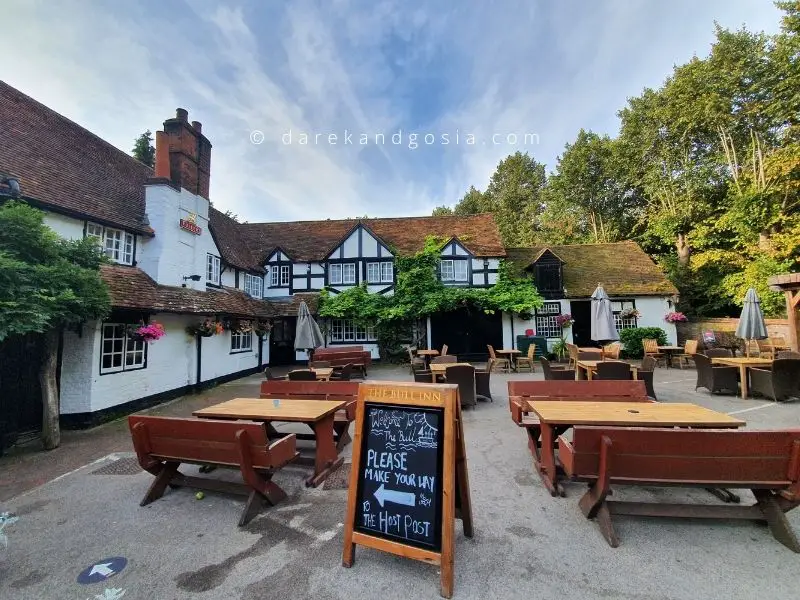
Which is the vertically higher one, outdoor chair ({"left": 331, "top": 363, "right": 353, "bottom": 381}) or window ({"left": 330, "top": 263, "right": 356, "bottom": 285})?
window ({"left": 330, "top": 263, "right": 356, "bottom": 285})

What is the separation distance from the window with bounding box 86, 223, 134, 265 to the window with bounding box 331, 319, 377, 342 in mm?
8950

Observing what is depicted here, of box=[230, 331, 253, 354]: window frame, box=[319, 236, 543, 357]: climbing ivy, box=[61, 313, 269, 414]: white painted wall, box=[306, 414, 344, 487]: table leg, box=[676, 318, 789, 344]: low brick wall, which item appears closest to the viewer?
box=[306, 414, 344, 487]: table leg

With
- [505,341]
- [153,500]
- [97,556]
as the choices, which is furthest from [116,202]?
[505,341]

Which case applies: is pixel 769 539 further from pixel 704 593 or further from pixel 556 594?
pixel 556 594

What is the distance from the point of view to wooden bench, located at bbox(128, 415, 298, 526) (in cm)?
325

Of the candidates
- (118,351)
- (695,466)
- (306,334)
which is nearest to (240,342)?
(306,334)

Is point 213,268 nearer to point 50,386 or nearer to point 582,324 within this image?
point 50,386

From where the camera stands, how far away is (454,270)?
16.9 meters

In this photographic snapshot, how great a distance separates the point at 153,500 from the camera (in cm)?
374

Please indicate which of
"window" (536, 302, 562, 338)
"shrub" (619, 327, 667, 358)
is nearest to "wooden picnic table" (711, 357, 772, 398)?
"shrub" (619, 327, 667, 358)

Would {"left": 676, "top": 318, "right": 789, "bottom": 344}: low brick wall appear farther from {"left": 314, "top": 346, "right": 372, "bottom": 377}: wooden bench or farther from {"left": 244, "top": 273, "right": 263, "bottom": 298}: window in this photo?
{"left": 244, "top": 273, "right": 263, "bottom": 298}: window

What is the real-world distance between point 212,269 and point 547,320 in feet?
48.0

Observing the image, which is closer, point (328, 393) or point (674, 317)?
point (328, 393)

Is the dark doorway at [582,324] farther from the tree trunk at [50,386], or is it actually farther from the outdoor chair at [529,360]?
the tree trunk at [50,386]
